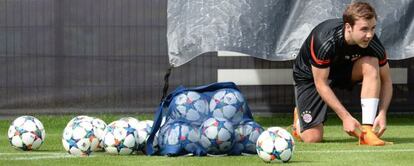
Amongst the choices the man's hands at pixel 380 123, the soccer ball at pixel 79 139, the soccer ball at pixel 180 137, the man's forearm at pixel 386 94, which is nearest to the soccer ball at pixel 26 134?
the soccer ball at pixel 79 139

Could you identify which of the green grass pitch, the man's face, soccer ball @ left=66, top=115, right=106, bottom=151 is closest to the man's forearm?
→ the green grass pitch

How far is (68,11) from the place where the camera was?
13.0m

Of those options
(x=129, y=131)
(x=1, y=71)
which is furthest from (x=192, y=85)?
(x=129, y=131)

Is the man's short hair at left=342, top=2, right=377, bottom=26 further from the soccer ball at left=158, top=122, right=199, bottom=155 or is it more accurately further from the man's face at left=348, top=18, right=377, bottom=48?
the soccer ball at left=158, top=122, right=199, bottom=155

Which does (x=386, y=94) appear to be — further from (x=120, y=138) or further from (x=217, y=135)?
(x=120, y=138)

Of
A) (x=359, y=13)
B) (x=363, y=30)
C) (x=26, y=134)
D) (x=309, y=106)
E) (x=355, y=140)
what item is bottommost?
(x=355, y=140)

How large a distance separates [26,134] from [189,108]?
4.43ft

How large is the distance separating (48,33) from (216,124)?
5047 mm

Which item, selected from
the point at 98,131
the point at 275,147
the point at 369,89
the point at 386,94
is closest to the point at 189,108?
the point at 98,131

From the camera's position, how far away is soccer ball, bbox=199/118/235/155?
8.36 meters

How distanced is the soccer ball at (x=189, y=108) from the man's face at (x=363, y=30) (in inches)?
52.7

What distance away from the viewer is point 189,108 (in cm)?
863

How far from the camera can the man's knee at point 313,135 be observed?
10.0m

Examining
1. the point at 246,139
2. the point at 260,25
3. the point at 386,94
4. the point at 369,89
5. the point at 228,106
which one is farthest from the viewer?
the point at 260,25
